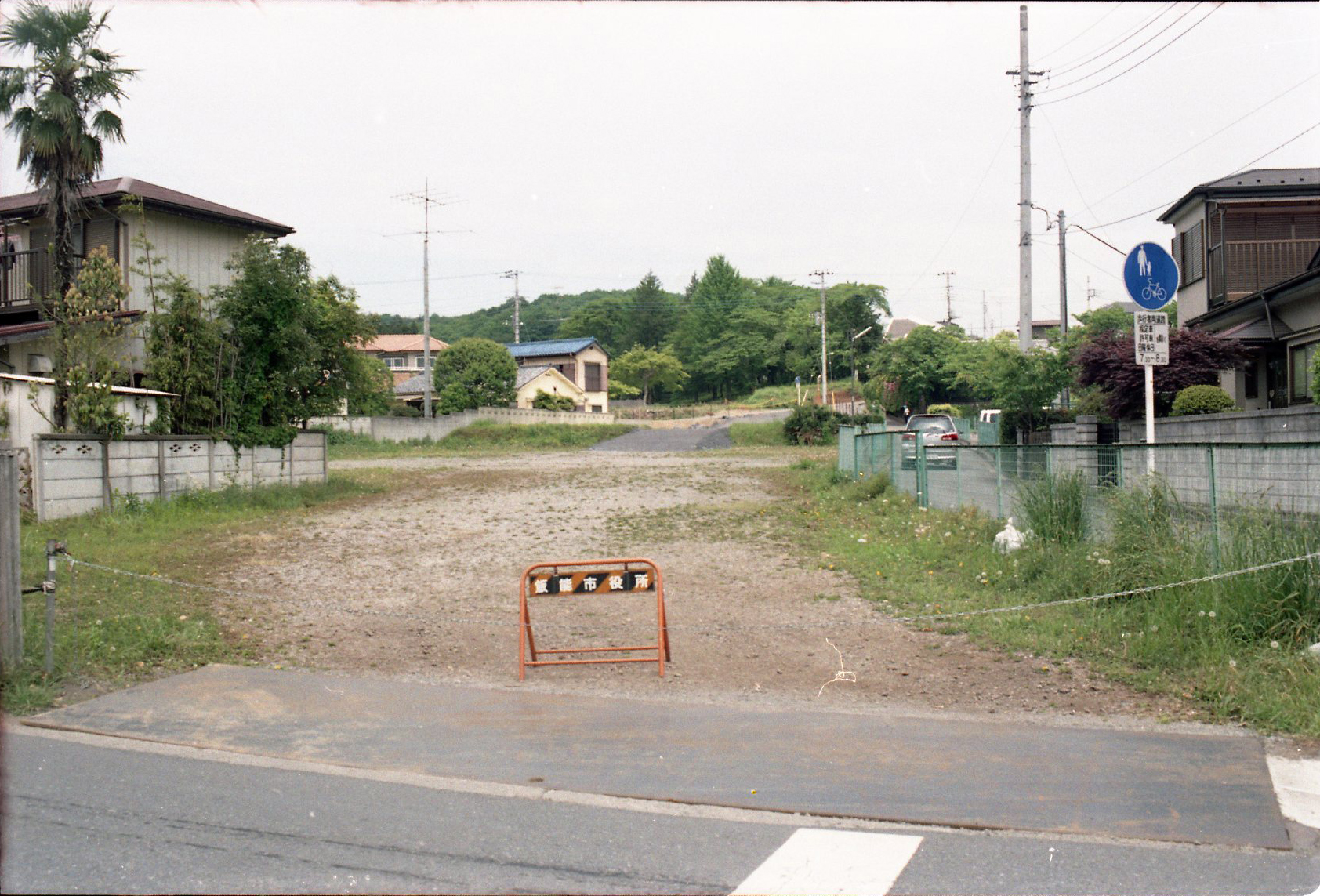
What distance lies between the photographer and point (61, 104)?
17.9 m

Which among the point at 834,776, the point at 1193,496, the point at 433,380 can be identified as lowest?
the point at 834,776

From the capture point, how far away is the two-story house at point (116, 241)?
789 inches

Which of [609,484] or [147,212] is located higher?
[147,212]

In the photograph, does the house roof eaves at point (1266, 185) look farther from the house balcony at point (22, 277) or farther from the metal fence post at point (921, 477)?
the house balcony at point (22, 277)

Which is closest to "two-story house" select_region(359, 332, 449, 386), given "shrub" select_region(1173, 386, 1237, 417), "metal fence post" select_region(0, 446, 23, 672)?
"shrub" select_region(1173, 386, 1237, 417)

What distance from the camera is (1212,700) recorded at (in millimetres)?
6328

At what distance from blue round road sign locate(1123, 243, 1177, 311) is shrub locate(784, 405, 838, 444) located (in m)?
36.4

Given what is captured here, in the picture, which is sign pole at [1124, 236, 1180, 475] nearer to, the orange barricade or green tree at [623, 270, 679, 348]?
the orange barricade

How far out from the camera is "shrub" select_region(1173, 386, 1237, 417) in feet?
55.7

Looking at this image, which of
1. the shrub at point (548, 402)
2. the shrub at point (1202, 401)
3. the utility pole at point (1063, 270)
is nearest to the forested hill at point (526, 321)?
the shrub at point (548, 402)

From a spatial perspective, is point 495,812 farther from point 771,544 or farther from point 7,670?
point 771,544

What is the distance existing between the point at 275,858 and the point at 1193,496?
7995mm

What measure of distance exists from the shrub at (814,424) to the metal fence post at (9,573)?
134ft

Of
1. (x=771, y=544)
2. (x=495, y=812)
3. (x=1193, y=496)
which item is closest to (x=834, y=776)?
(x=495, y=812)
